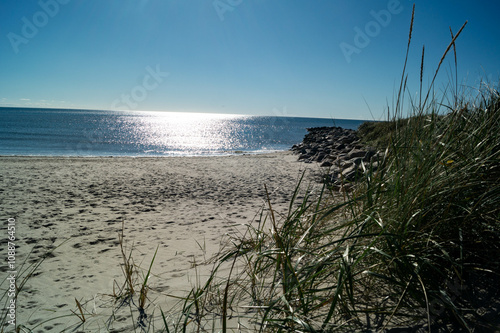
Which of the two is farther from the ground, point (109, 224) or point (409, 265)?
point (409, 265)

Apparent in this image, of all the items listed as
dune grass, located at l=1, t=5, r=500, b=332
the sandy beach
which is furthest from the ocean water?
the sandy beach

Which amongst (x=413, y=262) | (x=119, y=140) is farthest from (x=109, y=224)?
(x=119, y=140)

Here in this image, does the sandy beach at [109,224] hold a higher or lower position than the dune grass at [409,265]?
lower

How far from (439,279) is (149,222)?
17.3 ft

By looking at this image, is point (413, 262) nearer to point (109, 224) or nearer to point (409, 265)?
point (409, 265)

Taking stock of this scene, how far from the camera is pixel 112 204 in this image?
713 centimetres

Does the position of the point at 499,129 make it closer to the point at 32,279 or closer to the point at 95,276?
the point at 95,276

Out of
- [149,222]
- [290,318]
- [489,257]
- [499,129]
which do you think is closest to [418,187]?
[489,257]

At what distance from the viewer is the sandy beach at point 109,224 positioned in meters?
2.97

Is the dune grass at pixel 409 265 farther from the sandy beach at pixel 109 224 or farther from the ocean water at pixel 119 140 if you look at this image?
the ocean water at pixel 119 140

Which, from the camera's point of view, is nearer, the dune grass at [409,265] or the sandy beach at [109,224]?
the dune grass at [409,265]

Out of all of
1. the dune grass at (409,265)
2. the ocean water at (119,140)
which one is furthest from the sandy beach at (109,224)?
the ocean water at (119,140)

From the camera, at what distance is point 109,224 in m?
5.65

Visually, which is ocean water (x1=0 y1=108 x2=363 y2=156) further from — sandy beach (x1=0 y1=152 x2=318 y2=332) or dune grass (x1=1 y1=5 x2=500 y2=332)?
sandy beach (x1=0 y1=152 x2=318 y2=332)
